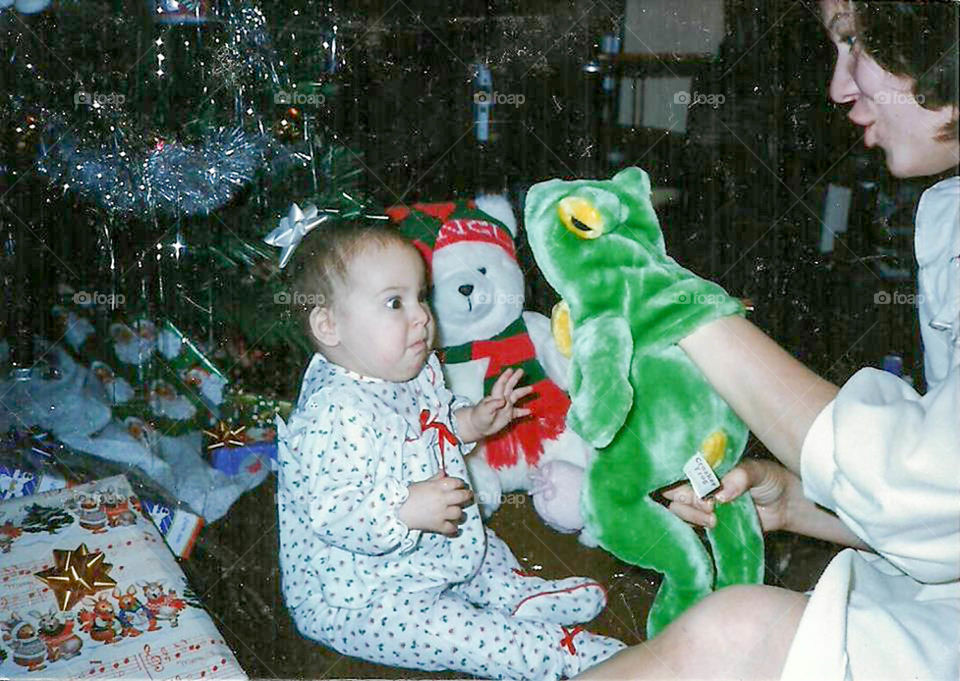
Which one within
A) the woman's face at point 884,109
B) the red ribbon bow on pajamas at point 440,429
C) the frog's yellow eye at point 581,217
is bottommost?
the red ribbon bow on pajamas at point 440,429

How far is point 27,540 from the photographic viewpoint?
1310 millimetres

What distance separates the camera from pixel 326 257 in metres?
1.18

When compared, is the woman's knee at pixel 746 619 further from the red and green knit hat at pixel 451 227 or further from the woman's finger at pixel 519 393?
the red and green knit hat at pixel 451 227

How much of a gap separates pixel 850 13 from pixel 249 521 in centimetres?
92

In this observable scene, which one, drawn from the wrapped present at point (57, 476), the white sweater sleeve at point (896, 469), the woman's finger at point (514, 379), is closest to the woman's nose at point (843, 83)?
the white sweater sleeve at point (896, 469)

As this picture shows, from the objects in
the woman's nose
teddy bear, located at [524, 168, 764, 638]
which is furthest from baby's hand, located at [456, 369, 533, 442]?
the woman's nose

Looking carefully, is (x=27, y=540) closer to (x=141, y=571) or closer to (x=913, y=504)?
(x=141, y=571)

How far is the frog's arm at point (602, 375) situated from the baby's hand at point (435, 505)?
175 millimetres

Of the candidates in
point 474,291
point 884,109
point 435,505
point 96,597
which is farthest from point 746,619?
point 96,597

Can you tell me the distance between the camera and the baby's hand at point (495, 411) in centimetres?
125

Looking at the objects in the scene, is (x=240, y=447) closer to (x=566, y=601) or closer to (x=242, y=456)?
(x=242, y=456)

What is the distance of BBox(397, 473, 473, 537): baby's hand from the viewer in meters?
1.17

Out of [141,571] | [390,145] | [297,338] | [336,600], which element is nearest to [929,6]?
[390,145]

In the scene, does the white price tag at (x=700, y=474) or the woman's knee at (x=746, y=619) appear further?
the white price tag at (x=700, y=474)
